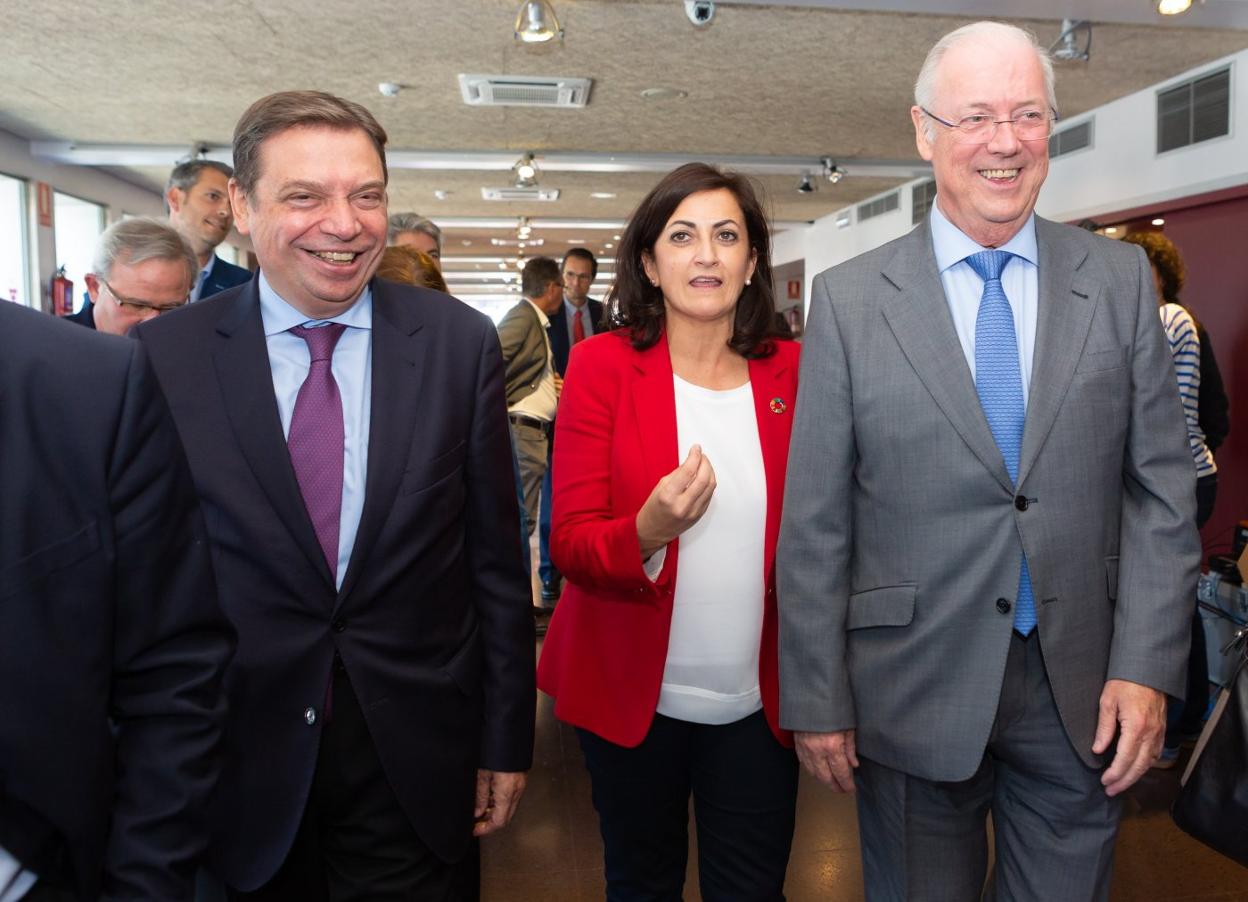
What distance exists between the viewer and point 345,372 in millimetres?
1587

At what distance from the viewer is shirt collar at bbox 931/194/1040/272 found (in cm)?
165

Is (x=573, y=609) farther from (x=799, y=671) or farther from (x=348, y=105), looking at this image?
(x=348, y=105)

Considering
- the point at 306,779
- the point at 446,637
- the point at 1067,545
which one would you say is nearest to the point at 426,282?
the point at 446,637

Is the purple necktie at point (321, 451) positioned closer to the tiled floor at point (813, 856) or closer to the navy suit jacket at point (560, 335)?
the tiled floor at point (813, 856)

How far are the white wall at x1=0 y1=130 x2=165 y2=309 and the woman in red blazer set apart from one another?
8.63m

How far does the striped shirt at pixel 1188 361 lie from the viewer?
384 cm

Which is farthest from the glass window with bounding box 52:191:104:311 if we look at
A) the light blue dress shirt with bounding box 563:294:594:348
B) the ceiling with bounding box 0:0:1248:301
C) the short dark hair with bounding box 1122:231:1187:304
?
the short dark hair with bounding box 1122:231:1187:304

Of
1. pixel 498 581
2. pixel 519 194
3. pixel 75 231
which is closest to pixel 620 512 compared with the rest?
pixel 498 581

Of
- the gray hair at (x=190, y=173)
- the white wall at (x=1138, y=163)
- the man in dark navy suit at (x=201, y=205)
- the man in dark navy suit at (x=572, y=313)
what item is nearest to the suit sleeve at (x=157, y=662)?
the man in dark navy suit at (x=201, y=205)

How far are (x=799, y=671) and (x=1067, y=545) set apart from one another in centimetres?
46

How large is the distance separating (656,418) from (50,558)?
3.75ft

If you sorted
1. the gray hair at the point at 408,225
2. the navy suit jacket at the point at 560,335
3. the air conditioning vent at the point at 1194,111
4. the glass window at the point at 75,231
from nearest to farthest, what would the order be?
the gray hair at the point at 408,225, the navy suit jacket at the point at 560,335, the air conditioning vent at the point at 1194,111, the glass window at the point at 75,231

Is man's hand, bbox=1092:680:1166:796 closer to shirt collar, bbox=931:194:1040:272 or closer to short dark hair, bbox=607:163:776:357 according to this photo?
shirt collar, bbox=931:194:1040:272

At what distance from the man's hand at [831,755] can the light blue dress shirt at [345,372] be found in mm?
816
